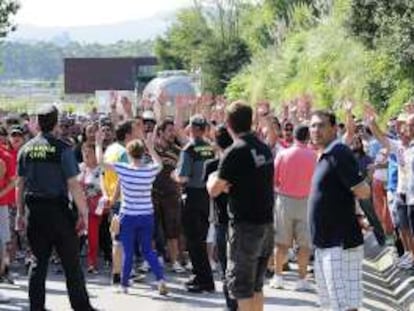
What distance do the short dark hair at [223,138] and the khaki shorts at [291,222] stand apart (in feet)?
7.52

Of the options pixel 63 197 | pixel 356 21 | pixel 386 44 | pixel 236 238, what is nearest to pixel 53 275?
pixel 63 197

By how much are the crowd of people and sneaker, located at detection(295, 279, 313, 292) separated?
20mm

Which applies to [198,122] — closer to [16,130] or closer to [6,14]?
[16,130]

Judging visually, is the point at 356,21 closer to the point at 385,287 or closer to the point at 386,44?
the point at 386,44

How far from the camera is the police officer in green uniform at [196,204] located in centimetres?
1171

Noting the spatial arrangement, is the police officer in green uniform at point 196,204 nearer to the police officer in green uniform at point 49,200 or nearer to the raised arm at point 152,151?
the raised arm at point 152,151

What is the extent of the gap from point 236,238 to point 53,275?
16.9 feet

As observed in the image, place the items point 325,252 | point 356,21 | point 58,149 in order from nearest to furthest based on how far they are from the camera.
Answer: point 325,252 < point 58,149 < point 356,21

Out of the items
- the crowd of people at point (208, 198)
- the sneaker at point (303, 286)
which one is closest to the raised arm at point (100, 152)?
the crowd of people at point (208, 198)

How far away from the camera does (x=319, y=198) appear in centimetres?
818

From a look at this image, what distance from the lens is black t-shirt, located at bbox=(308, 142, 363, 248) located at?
8.09m

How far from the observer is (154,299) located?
37.7 feet

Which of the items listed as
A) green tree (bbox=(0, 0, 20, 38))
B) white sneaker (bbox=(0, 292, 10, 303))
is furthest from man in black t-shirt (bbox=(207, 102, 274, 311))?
green tree (bbox=(0, 0, 20, 38))

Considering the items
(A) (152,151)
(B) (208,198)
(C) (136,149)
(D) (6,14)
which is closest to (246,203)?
(C) (136,149)
